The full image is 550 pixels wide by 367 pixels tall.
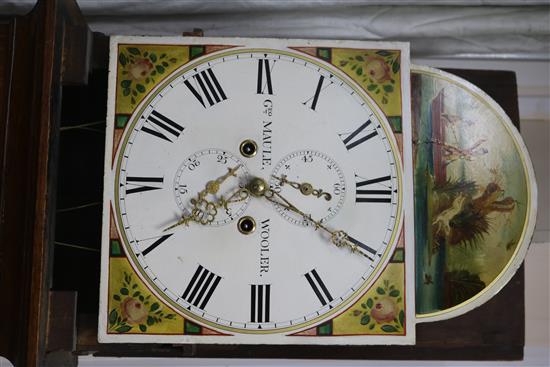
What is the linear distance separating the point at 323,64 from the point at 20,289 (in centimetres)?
59

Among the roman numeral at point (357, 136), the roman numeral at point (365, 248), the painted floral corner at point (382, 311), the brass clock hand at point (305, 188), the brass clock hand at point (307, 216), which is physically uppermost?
the roman numeral at point (357, 136)

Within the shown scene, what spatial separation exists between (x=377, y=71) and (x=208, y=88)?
279mm

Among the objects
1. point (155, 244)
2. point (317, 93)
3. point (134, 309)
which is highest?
point (317, 93)

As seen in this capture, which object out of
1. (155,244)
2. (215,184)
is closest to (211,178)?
(215,184)

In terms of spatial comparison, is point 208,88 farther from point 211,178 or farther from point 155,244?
point 155,244

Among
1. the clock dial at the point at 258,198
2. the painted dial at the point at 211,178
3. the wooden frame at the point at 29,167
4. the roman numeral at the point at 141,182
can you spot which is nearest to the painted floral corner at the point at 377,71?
the clock dial at the point at 258,198

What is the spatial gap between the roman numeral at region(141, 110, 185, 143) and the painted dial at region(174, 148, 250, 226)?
5 centimetres

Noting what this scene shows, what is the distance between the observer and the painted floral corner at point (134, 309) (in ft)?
3.78

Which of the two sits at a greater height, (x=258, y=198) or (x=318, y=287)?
(x=258, y=198)

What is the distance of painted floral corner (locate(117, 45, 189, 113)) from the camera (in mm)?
1196

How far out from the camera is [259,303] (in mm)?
1156

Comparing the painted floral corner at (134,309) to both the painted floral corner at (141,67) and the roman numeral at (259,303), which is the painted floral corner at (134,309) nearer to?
the roman numeral at (259,303)

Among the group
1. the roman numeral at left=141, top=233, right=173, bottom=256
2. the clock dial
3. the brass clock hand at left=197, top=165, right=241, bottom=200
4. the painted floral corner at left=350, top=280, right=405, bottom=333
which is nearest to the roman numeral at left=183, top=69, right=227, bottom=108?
the clock dial

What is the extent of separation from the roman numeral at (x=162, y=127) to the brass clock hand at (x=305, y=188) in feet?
0.56
